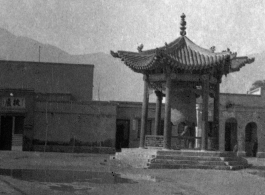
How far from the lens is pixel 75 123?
29.0 metres

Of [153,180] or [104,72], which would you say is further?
[104,72]

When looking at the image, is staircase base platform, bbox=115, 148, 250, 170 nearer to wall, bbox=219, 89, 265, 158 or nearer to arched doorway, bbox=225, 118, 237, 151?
wall, bbox=219, 89, 265, 158

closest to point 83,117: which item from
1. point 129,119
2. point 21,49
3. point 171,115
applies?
point 129,119

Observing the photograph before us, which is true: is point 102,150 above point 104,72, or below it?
below

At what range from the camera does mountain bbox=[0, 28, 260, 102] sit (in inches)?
4245

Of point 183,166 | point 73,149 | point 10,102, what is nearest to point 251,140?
point 73,149

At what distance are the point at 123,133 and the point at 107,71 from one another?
3696 inches

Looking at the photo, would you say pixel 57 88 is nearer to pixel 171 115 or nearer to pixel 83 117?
pixel 83 117

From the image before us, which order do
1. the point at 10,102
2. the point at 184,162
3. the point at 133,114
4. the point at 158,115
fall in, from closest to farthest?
the point at 184,162 → the point at 158,115 → the point at 10,102 → the point at 133,114

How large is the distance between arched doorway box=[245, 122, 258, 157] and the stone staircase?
17750 millimetres

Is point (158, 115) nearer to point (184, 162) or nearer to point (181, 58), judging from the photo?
point (181, 58)

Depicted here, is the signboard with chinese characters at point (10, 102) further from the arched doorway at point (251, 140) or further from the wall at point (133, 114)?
the arched doorway at point (251, 140)

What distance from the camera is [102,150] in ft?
94.3

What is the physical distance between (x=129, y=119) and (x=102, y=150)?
3576mm
